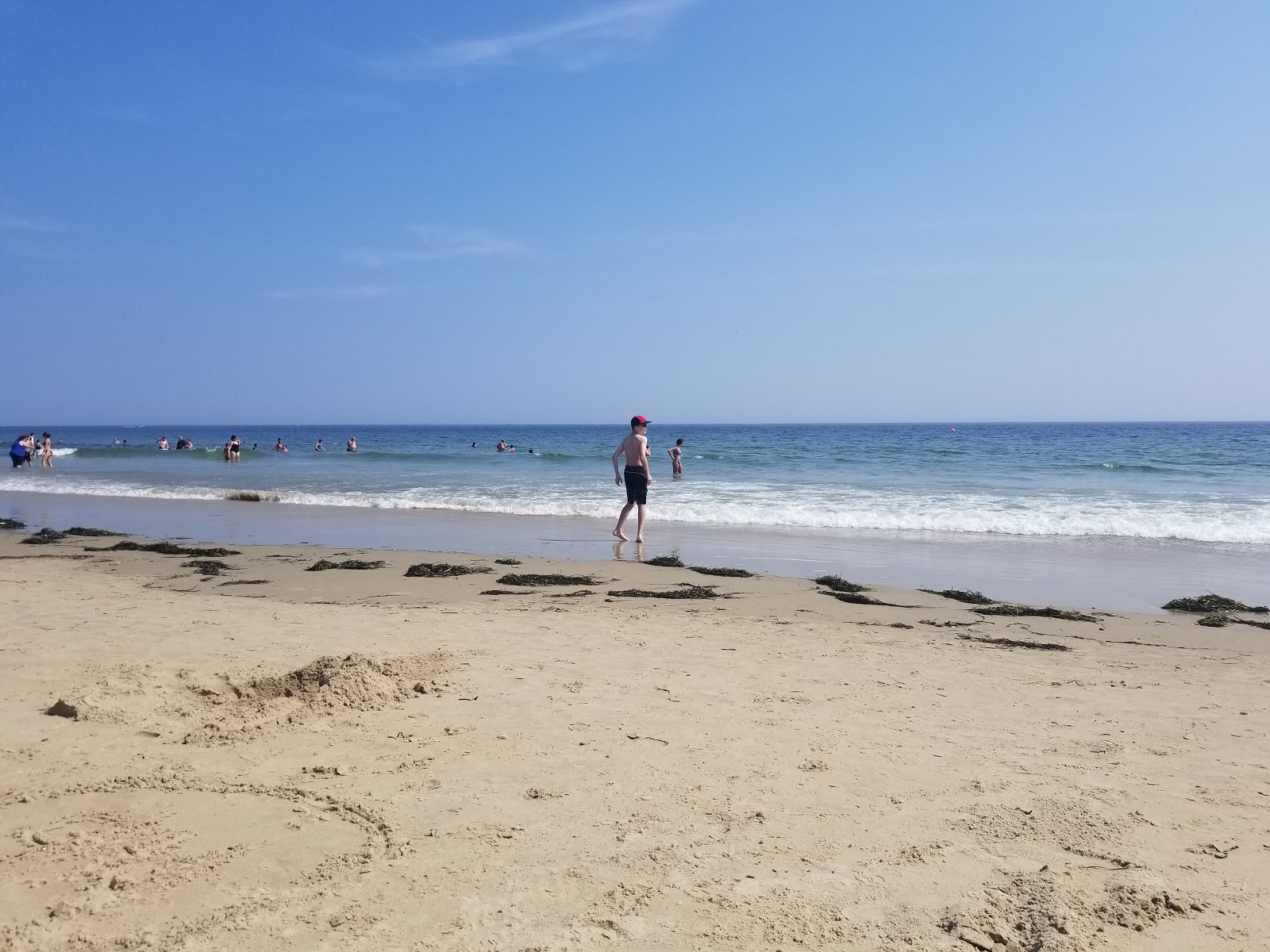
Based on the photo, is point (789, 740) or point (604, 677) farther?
point (604, 677)

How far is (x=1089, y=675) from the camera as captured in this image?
559cm

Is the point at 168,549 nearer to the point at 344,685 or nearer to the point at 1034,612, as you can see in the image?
the point at 344,685

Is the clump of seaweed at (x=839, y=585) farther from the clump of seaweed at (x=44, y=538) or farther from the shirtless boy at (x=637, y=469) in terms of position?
the clump of seaweed at (x=44, y=538)

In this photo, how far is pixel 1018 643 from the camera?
21.5 feet

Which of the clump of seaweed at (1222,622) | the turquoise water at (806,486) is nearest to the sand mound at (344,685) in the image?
the clump of seaweed at (1222,622)

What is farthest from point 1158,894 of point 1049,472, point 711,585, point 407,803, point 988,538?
point 1049,472

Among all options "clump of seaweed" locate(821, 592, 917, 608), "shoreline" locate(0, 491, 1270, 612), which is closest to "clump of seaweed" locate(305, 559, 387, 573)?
"shoreline" locate(0, 491, 1270, 612)

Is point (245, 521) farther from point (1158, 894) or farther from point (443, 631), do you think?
point (1158, 894)

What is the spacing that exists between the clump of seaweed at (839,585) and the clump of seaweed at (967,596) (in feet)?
2.34

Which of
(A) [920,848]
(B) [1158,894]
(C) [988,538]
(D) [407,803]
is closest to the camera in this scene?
(B) [1158,894]

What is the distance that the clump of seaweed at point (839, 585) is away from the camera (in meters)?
8.80

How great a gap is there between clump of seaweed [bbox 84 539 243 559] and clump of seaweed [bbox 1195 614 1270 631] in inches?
438

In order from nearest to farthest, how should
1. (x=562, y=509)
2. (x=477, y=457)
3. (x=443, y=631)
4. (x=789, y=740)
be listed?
(x=789, y=740) < (x=443, y=631) < (x=562, y=509) < (x=477, y=457)

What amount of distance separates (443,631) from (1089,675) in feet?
15.2
